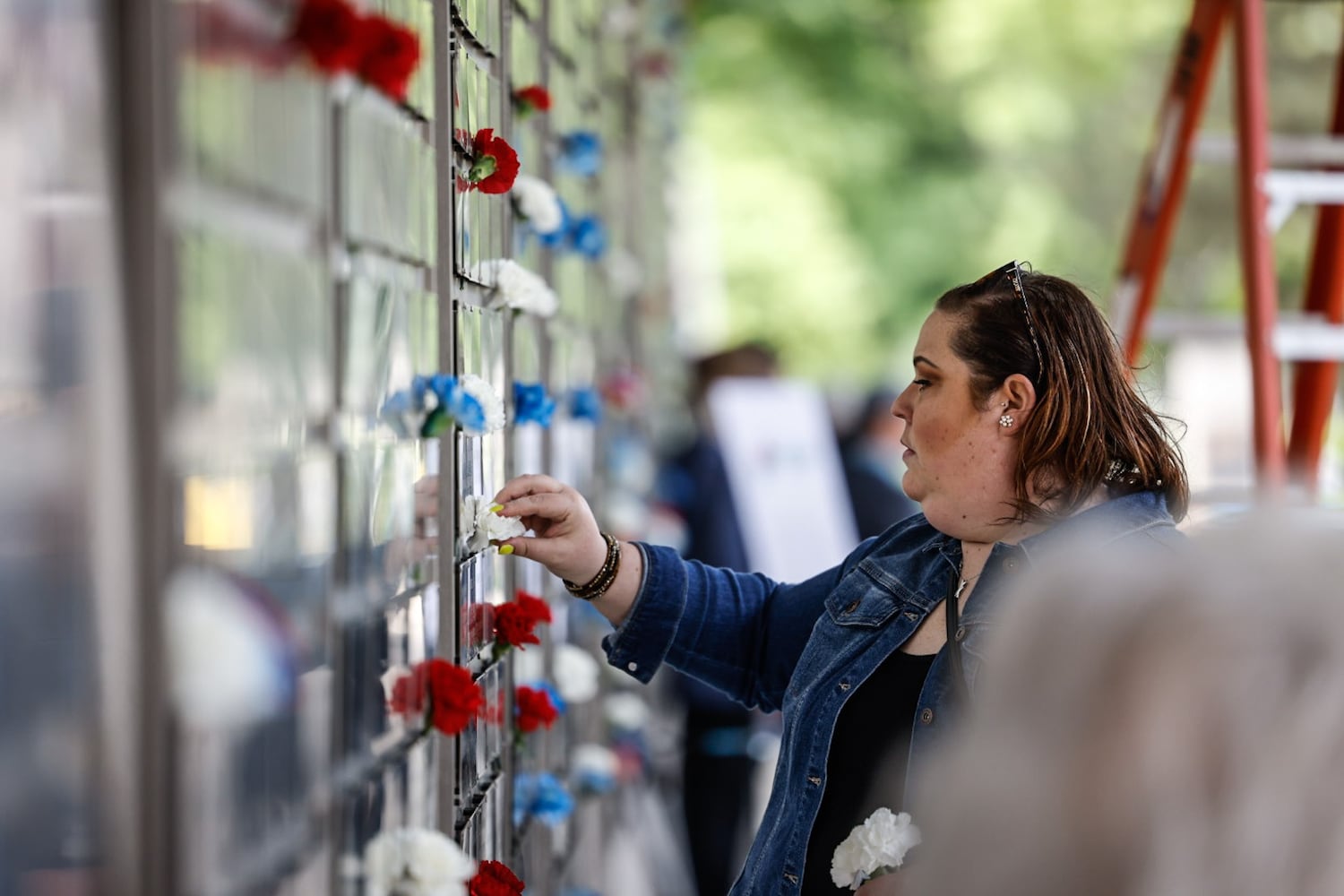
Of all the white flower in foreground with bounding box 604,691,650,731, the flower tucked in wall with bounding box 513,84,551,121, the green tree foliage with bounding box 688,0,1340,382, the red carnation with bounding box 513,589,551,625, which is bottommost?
the white flower in foreground with bounding box 604,691,650,731

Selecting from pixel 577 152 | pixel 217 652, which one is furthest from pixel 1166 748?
pixel 577 152

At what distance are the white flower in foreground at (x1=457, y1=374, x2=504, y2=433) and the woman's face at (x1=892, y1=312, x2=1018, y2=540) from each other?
530mm

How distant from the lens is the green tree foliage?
37.1 feet

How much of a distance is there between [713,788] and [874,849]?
3.12 m

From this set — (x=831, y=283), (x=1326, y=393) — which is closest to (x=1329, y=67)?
(x=831, y=283)

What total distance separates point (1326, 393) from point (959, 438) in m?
1.68

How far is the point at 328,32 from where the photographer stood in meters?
1.40

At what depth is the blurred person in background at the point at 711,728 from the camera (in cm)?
484

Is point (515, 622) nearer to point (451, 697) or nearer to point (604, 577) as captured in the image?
point (604, 577)

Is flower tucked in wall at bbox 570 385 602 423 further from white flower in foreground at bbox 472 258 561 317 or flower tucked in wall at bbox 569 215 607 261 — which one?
white flower in foreground at bbox 472 258 561 317

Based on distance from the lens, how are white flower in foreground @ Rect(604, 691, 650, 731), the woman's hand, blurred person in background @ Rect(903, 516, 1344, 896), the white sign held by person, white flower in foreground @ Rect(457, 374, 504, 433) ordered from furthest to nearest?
the white sign held by person, white flower in foreground @ Rect(604, 691, 650, 731), the woman's hand, white flower in foreground @ Rect(457, 374, 504, 433), blurred person in background @ Rect(903, 516, 1344, 896)

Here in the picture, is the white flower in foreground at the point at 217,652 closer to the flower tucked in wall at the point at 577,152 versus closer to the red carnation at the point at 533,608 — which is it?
the red carnation at the point at 533,608

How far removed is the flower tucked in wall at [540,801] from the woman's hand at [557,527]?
2.22ft

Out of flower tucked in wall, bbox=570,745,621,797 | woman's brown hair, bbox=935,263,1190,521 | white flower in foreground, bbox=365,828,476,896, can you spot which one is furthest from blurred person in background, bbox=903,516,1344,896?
flower tucked in wall, bbox=570,745,621,797
